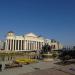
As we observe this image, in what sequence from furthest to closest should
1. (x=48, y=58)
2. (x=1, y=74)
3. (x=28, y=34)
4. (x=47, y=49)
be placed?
1. (x=28, y=34)
2. (x=47, y=49)
3. (x=48, y=58)
4. (x=1, y=74)

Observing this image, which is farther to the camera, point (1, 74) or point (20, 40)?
point (20, 40)

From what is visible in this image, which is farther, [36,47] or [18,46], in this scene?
[36,47]

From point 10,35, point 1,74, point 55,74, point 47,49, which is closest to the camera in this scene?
point 55,74

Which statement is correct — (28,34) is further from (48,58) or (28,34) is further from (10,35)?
(48,58)

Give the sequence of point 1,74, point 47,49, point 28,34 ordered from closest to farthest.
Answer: point 1,74 < point 47,49 < point 28,34

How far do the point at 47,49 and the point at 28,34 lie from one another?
119042mm

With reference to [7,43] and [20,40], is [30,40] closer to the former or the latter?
[20,40]

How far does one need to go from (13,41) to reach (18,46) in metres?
6.10

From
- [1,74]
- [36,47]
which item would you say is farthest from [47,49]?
[36,47]

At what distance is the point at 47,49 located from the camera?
1254 inches

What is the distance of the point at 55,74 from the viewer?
26.3ft

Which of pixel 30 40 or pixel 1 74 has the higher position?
pixel 30 40

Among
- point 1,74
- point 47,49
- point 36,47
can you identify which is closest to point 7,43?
point 36,47

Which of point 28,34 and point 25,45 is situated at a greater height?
point 28,34
